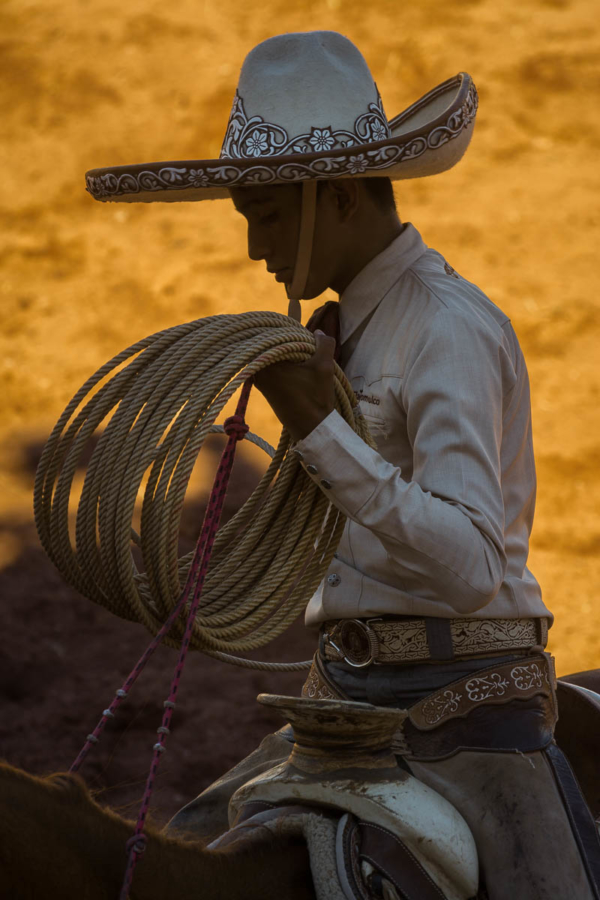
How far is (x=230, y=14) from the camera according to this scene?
31.0ft

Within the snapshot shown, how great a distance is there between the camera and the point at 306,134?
188cm

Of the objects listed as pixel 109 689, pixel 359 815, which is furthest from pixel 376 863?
pixel 109 689

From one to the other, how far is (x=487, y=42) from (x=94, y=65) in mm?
3351

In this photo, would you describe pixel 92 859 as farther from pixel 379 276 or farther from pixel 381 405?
pixel 379 276

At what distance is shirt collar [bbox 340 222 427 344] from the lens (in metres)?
1.99

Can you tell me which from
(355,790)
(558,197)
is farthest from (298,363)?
(558,197)

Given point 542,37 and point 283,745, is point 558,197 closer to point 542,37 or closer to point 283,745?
point 542,37

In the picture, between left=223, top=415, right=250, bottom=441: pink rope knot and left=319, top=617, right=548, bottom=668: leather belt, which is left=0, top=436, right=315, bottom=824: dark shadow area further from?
left=223, top=415, right=250, bottom=441: pink rope knot

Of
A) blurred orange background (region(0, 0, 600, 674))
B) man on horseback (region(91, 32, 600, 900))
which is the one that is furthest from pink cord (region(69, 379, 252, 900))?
blurred orange background (region(0, 0, 600, 674))

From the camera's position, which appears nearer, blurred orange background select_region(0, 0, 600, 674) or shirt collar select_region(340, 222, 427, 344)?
shirt collar select_region(340, 222, 427, 344)

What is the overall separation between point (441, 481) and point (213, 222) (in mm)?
7425

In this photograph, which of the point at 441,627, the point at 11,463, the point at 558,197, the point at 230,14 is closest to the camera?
the point at 441,627

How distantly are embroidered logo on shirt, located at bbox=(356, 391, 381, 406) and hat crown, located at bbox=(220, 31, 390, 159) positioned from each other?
0.42m

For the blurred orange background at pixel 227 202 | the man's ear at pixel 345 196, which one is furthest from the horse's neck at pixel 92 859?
the blurred orange background at pixel 227 202
